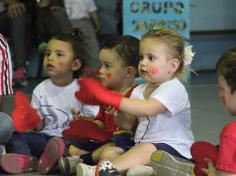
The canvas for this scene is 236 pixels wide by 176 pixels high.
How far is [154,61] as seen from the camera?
1944 millimetres

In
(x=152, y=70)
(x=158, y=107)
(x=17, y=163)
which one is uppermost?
(x=152, y=70)

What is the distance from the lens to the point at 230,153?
1.42m

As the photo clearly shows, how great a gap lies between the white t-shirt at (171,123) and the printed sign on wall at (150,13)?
2571 millimetres

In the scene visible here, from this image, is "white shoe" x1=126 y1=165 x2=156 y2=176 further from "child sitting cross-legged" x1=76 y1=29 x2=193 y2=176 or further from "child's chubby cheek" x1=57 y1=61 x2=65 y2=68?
"child's chubby cheek" x1=57 y1=61 x2=65 y2=68

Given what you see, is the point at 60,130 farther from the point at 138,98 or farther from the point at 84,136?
the point at 138,98

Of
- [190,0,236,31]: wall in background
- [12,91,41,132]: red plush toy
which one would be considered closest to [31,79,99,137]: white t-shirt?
[12,91,41,132]: red plush toy

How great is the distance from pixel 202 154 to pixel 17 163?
72 centimetres

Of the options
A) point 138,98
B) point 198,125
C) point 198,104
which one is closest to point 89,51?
point 198,104

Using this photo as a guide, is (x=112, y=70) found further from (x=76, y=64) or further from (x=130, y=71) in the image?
(x=76, y=64)

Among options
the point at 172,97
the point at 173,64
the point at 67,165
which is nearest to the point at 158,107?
the point at 172,97

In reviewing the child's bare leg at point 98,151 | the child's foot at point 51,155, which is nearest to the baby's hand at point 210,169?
the child's bare leg at point 98,151

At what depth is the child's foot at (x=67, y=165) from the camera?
204 cm

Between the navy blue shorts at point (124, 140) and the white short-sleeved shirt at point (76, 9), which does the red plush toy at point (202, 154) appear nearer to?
the navy blue shorts at point (124, 140)

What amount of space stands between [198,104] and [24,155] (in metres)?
1.68
